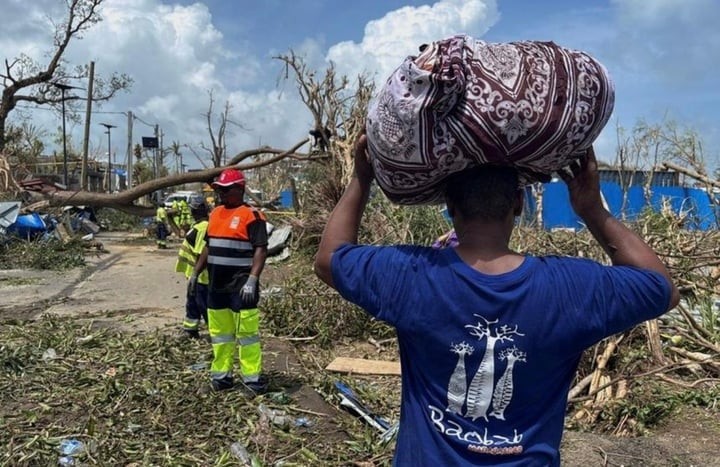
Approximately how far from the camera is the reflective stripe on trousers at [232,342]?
189 inches

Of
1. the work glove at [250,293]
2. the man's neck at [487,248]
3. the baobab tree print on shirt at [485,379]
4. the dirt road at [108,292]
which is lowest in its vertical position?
the dirt road at [108,292]

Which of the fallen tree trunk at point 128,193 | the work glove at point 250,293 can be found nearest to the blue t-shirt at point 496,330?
the work glove at point 250,293

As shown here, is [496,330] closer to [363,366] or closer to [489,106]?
[489,106]

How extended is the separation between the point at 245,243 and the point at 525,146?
384 cm

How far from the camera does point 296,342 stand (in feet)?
21.9

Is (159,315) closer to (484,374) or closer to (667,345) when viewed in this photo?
(667,345)

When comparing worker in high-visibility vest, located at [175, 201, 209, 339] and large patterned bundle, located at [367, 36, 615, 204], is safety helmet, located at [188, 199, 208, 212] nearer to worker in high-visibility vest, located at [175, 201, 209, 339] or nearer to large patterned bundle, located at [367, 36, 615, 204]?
worker in high-visibility vest, located at [175, 201, 209, 339]

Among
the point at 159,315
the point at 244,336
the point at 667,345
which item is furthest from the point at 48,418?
the point at 667,345

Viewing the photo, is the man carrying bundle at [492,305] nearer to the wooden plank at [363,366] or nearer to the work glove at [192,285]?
the wooden plank at [363,366]

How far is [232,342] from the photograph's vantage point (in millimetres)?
4895

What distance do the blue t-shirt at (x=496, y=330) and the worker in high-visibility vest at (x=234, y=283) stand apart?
343 cm

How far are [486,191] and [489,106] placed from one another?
21 cm

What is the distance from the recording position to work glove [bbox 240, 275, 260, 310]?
4738 mm

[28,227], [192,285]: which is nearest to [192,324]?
[192,285]
